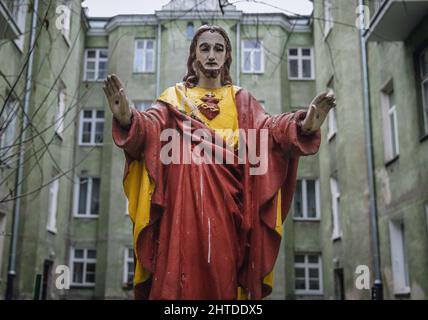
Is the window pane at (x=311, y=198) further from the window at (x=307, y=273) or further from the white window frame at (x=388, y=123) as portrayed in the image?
the white window frame at (x=388, y=123)

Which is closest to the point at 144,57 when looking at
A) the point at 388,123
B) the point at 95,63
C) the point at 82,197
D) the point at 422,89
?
the point at 95,63

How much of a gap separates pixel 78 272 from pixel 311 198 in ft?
32.1

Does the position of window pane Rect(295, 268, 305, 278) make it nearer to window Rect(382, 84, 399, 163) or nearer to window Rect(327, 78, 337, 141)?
window Rect(327, 78, 337, 141)

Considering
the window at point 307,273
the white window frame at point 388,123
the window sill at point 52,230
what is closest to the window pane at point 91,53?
the window sill at point 52,230

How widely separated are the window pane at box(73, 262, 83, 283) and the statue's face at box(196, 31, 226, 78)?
20.3 meters

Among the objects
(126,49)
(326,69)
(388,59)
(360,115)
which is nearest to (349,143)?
(360,115)

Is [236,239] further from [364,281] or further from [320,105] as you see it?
[364,281]

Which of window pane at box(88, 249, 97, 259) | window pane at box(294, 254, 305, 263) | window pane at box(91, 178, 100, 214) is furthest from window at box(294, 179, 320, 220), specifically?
window pane at box(88, 249, 97, 259)

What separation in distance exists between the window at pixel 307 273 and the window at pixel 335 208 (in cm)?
329

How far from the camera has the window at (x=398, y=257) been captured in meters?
13.7

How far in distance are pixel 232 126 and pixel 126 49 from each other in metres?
21.3

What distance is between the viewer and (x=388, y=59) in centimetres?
1443
